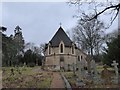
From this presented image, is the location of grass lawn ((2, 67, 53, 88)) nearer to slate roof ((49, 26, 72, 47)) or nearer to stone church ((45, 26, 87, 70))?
stone church ((45, 26, 87, 70))

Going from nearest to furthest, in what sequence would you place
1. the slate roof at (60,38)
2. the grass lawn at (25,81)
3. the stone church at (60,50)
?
1. the grass lawn at (25,81)
2. the stone church at (60,50)
3. the slate roof at (60,38)

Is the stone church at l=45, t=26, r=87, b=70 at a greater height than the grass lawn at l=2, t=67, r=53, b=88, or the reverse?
the stone church at l=45, t=26, r=87, b=70

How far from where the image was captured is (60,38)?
75438mm

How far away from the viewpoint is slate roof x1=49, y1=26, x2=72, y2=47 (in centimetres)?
7525

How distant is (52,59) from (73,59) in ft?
19.8

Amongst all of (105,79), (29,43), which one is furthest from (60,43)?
(105,79)

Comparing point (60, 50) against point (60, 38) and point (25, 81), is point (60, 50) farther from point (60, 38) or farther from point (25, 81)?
point (25, 81)

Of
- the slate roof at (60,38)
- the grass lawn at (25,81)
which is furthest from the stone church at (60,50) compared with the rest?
the grass lawn at (25,81)

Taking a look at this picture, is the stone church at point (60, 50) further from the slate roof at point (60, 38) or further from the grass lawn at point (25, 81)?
the grass lawn at point (25, 81)

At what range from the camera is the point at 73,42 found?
245ft

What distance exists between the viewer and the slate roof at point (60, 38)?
7525cm

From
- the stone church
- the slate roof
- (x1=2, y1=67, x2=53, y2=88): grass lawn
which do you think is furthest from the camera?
the slate roof

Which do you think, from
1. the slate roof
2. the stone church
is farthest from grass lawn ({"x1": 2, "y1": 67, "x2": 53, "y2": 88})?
the slate roof

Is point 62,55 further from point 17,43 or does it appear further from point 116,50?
point 116,50
